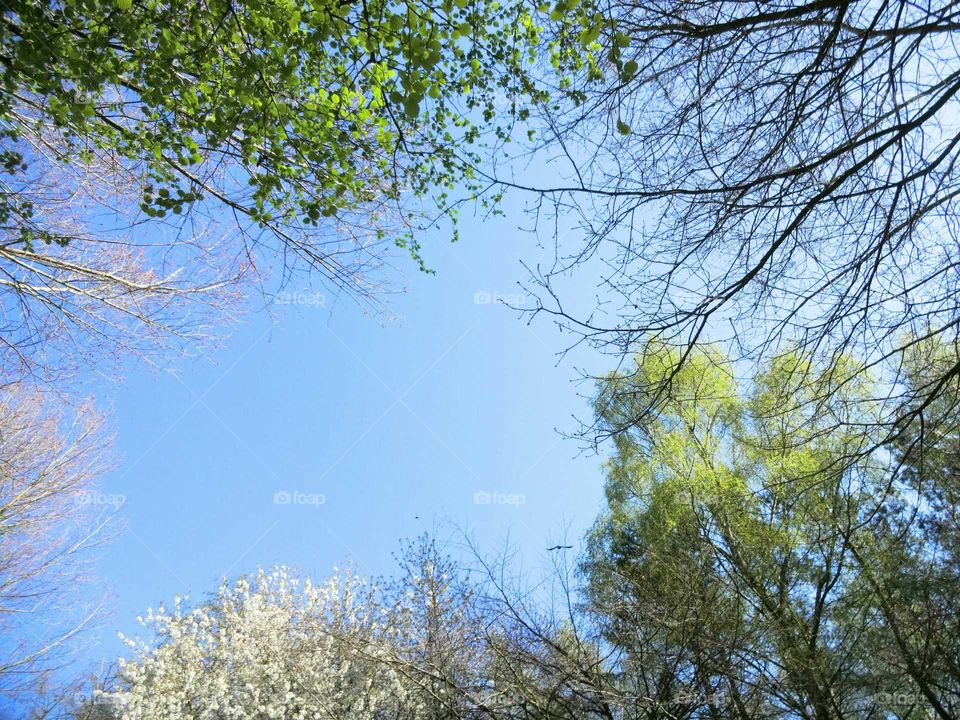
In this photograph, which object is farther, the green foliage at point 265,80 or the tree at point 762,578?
the tree at point 762,578

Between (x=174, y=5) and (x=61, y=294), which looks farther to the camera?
(x=61, y=294)

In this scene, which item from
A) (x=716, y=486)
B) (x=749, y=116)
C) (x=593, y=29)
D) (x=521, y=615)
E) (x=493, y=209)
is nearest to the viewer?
(x=593, y=29)

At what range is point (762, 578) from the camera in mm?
8250

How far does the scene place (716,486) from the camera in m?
8.85

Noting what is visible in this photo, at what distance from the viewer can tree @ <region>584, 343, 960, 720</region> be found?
229 inches

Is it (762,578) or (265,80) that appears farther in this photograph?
(762,578)

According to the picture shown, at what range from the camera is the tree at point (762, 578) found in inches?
229

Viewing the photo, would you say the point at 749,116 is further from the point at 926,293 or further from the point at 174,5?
the point at 174,5

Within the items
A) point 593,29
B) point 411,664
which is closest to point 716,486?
point 411,664

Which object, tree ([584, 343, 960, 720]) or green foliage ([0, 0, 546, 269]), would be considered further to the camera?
tree ([584, 343, 960, 720])

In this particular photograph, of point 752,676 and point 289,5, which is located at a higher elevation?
point 289,5

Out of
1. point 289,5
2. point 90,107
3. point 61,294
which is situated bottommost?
point 90,107

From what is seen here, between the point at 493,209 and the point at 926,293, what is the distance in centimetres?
266

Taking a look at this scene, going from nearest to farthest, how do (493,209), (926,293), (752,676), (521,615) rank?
(926,293), (493,209), (521,615), (752,676)
